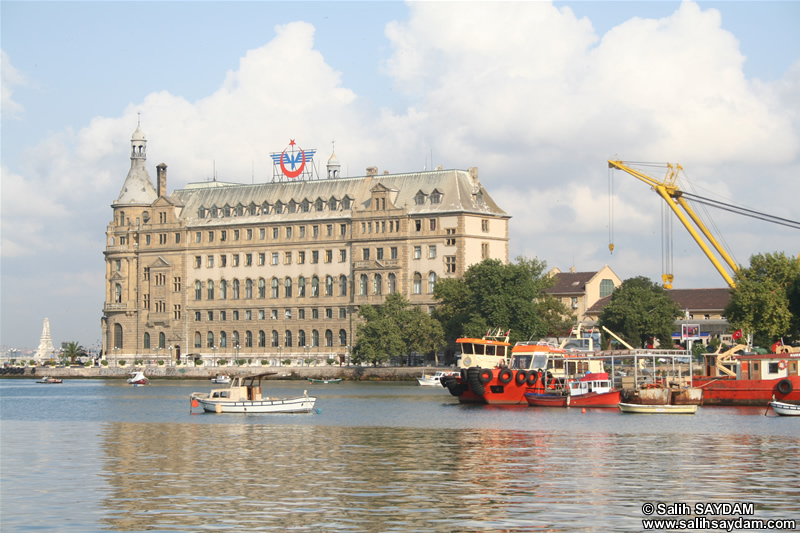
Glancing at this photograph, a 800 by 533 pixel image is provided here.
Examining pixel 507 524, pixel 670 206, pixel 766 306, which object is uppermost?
pixel 670 206

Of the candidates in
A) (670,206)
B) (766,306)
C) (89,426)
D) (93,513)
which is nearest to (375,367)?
(670,206)

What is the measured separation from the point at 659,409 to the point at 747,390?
1308 centimetres

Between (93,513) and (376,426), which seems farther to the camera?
(376,426)

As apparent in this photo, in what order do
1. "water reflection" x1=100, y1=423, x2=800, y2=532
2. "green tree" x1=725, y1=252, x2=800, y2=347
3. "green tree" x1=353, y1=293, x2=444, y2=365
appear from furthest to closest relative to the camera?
"green tree" x1=353, y1=293, x2=444, y2=365 < "green tree" x1=725, y1=252, x2=800, y2=347 < "water reflection" x1=100, y1=423, x2=800, y2=532

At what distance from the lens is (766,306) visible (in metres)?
131

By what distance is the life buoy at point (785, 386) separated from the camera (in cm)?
9925

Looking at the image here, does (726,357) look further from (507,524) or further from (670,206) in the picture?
(507,524)

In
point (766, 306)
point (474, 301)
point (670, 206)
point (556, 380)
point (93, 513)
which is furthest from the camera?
point (474, 301)

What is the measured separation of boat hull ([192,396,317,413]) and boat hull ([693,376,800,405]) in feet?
106

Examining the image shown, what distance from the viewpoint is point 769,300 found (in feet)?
430

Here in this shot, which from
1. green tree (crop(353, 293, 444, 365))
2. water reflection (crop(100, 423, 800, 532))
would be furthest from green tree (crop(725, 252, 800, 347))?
water reflection (crop(100, 423, 800, 532))

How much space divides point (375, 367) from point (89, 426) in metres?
100

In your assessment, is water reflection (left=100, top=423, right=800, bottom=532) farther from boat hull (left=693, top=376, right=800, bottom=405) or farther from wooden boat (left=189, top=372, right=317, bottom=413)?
boat hull (left=693, top=376, right=800, bottom=405)

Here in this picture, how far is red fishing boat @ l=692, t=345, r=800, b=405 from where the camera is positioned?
328 ft
